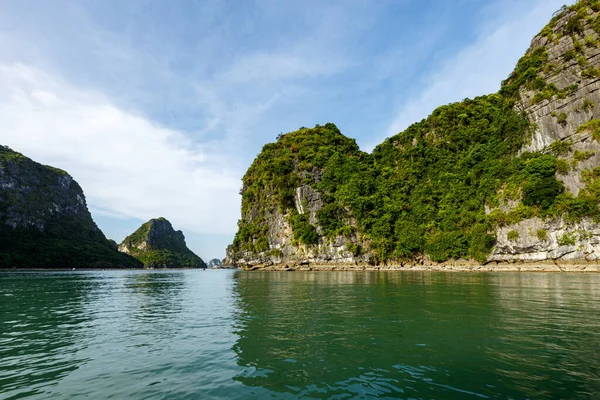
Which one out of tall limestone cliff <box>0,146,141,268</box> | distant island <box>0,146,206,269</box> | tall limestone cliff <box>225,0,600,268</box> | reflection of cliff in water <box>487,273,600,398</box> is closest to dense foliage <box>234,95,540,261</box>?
tall limestone cliff <box>225,0,600,268</box>

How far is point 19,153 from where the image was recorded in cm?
16800

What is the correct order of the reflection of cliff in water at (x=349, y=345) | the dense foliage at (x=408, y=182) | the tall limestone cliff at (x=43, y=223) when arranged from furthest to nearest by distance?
the tall limestone cliff at (x=43, y=223) < the dense foliage at (x=408, y=182) < the reflection of cliff in water at (x=349, y=345)

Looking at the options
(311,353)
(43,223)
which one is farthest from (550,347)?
(43,223)

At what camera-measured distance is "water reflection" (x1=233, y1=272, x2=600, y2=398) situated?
6.84m

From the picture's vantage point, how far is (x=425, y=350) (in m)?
9.48

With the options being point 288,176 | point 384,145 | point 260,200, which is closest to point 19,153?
point 260,200

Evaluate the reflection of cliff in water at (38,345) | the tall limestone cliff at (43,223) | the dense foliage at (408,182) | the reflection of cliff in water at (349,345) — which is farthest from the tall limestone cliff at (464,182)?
the tall limestone cliff at (43,223)

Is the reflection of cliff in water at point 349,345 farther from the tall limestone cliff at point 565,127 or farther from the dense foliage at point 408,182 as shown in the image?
the dense foliage at point 408,182

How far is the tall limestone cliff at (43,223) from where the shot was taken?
123863 millimetres

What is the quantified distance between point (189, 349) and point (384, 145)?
3994 inches

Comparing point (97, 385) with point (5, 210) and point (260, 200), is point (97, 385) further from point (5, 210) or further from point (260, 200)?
point (5, 210)

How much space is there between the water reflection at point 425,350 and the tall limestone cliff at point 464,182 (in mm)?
46282

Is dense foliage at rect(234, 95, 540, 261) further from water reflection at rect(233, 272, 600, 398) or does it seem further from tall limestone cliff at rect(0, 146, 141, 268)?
tall limestone cliff at rect(0, 146, 141, 268)

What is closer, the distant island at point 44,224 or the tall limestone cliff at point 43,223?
the distant island at point 44,224
